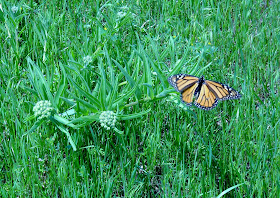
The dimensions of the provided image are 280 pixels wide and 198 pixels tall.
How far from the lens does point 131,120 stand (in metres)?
2.70

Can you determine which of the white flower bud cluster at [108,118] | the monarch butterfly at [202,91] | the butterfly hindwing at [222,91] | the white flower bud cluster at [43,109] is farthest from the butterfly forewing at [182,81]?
the white flower bud cluster at [43,109]

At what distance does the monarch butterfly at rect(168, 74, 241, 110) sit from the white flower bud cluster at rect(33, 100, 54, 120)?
2.80ft

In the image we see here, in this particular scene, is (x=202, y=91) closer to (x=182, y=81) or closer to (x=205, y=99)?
(x=205, y=99)

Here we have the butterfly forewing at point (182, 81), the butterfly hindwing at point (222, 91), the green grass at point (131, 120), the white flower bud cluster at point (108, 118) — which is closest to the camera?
the white flower bud cluster at point (108, 118)

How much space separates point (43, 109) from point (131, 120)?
0.71 meters

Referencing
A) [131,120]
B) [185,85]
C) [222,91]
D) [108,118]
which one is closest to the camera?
[108,118]

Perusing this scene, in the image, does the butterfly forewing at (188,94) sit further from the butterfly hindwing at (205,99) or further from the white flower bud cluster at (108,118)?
the white flower bud cluster at (108,118)

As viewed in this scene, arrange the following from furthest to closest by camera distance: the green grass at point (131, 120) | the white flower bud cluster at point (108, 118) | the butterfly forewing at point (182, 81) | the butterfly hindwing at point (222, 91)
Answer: the butterfly hindwing at point (222, 91), the butterfly forewing at point (182, 81), the green grass at point (131, 120), the white flower bud cluster at point (108, 118)

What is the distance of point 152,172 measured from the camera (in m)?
2.49

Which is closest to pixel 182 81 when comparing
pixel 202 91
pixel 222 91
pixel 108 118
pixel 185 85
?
pixel 185 85

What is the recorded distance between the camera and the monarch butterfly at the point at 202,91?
2473 mm

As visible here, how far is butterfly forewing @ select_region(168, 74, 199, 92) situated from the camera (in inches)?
94.7

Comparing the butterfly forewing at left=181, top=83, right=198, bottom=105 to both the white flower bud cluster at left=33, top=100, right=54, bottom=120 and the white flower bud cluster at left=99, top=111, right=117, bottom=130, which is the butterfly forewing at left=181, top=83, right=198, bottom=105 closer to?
Result: the white flower bud cluster at left=99, top=111, right=117, bottom=130

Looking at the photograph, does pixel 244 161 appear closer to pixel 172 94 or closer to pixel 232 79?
pixel 172 94
